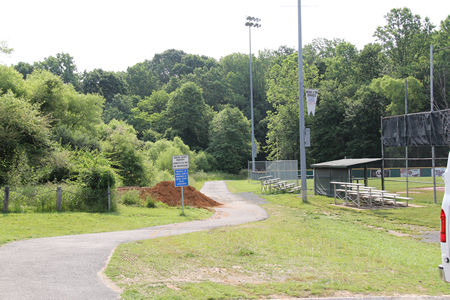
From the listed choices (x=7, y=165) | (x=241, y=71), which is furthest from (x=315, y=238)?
(x=241, y=71)

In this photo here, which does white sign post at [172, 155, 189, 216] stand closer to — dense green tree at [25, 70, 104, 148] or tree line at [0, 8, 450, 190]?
tree line at [0, 8, 450, 190]

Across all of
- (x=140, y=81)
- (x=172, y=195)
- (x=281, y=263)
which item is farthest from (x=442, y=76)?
(x=140, y=81)

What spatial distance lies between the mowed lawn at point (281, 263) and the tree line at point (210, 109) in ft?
34.1

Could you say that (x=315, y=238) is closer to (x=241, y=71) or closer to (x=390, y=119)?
(x=390, y=119)

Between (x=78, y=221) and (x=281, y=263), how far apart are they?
10.1 m

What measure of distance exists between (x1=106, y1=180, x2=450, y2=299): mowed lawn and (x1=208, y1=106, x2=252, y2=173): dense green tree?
6388cm

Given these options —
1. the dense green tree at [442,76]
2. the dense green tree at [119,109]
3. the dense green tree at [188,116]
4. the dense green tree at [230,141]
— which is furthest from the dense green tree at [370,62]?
the dense green tree at [119,109]

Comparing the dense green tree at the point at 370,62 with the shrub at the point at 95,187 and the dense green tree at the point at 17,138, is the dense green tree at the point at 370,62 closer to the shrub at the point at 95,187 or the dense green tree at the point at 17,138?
the dense green tree at the point at 17,138

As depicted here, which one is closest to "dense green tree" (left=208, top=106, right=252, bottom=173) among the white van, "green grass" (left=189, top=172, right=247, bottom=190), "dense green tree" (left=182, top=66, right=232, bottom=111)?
"green grass" (left=189, top=172, right=247, bottom=190)

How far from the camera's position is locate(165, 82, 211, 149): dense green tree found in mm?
85312

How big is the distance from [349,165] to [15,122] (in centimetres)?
1881

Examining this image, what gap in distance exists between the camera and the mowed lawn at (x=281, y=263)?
670cm

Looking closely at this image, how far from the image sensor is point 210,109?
303 ft

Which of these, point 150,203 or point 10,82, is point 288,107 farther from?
point 150,203
